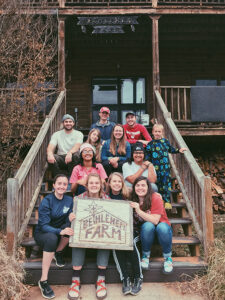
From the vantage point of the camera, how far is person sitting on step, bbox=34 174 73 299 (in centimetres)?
349

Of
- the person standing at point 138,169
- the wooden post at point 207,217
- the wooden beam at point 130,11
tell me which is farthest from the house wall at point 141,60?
the wooden post at point 207,217

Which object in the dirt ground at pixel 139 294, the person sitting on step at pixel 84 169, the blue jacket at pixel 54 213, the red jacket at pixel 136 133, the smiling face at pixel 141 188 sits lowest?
the dirt ground at pixel 139 294

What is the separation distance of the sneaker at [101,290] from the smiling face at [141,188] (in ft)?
3.65

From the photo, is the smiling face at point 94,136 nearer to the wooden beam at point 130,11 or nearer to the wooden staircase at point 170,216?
the wooden staircase at point 170,216

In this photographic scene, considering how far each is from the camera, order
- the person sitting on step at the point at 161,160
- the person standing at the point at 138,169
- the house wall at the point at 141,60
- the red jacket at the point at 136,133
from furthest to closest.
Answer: the house wall at the point at 141,60, the red jacket at the point at 136,133, the person sitting on step at the point at 161,160, the person standing at the point at 138,169

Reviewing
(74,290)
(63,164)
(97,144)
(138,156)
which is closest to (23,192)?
(63,164)

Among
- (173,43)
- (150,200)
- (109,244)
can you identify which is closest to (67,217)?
(109,244)

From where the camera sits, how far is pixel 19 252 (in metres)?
3.88

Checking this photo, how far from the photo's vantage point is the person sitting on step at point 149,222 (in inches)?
145

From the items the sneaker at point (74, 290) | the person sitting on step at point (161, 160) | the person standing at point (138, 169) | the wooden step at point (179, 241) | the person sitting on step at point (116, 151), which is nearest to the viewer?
the sneaker at point (74, 290)

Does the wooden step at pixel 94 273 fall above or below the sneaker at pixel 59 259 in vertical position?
below

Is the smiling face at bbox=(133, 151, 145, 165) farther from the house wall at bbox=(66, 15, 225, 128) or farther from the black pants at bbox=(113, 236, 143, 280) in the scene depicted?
the house wall at bbox=(66, 15, 225, 128)

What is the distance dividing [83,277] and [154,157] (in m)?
2.21

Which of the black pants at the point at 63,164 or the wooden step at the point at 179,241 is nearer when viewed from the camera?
the wooden step at the point at 179,241
